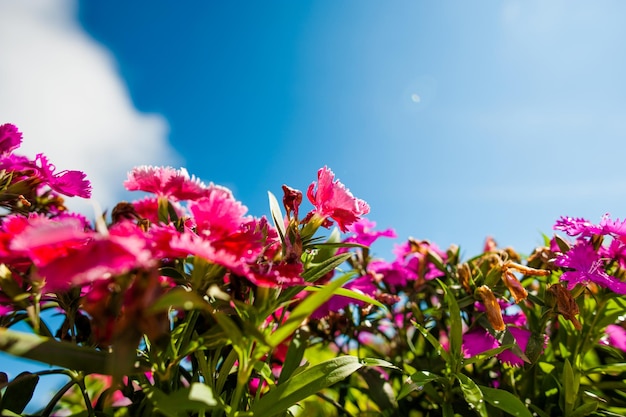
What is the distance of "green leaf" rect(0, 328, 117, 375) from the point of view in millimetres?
575

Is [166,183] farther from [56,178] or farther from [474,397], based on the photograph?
[474,397]

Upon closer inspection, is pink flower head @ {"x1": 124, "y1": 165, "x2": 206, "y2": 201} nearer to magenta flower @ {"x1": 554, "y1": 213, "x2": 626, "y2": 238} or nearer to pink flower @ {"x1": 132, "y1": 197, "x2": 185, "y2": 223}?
pink flower @ {"x1": 132, "y1": 197, "x2": 185, "y2": 223}

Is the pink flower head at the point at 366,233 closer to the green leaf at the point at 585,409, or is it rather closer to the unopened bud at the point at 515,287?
the unopened bud at the point at 515,287

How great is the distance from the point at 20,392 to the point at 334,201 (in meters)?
0.65

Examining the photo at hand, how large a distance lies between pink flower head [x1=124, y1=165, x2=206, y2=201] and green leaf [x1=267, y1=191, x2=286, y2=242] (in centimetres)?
13

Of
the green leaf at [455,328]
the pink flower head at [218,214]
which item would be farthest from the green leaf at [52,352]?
the green leaf at [455,328]

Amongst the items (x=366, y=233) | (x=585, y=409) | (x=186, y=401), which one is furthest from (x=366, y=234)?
(x=186, y=401)

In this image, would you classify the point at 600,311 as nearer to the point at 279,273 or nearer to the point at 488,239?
the point at 488,239

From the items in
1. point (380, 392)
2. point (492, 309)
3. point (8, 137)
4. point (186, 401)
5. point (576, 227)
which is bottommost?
point (186, 401)

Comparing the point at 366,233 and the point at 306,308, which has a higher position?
the point at 366,233

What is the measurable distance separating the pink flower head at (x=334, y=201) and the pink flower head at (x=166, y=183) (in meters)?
0.21

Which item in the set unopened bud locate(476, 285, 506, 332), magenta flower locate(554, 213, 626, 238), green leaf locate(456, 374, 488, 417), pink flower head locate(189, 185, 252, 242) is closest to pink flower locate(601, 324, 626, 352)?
magenta flower locate(554, 213, 626, 238)

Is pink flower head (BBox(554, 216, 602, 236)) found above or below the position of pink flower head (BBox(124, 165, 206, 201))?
above

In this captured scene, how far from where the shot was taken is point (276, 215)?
0.87 metres
